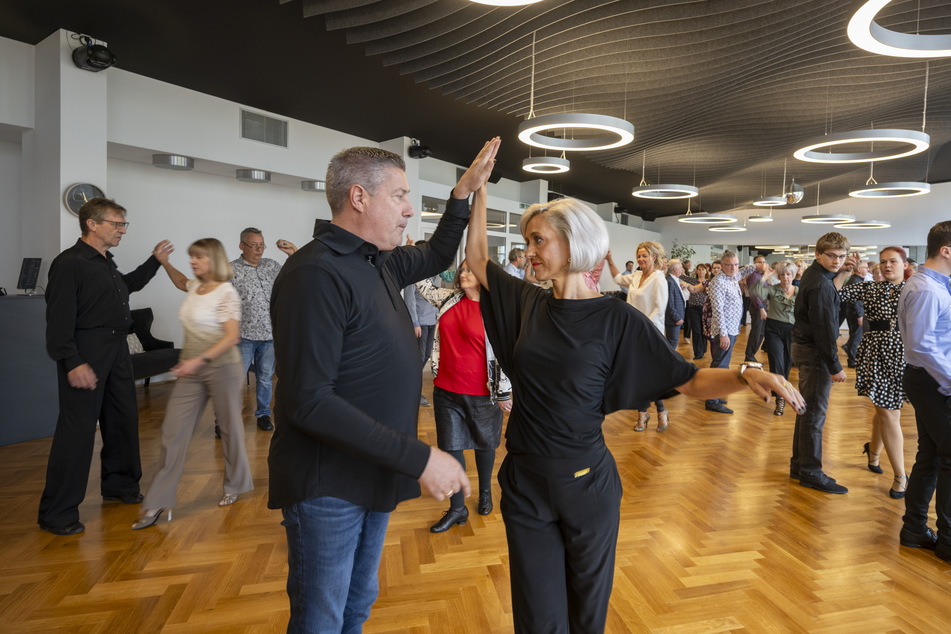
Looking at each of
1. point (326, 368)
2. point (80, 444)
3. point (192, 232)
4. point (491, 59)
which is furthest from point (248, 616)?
point (192, 232)

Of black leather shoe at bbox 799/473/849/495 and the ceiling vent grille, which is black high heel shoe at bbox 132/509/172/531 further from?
the ceiling vent grille

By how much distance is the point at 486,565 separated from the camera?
271 centimetres

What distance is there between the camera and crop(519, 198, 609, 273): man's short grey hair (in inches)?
61.8

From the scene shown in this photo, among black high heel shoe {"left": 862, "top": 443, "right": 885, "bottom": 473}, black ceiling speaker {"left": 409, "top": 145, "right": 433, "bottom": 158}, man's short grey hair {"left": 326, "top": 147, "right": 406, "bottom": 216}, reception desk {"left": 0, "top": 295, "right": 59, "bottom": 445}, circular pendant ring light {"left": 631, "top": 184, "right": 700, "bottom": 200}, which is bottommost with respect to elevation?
black high heel shoe {"left": 862, "top": 443, "right": 885, "bottom": 473}

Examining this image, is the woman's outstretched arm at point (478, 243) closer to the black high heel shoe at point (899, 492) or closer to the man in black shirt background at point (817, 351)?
the man in black shirt background at point (817, 351)

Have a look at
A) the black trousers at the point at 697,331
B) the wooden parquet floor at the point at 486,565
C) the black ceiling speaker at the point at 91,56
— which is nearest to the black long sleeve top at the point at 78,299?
the wooden parquet floor at the point at 486,565

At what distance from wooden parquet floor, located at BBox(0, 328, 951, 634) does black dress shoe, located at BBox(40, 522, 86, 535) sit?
0.12 ft

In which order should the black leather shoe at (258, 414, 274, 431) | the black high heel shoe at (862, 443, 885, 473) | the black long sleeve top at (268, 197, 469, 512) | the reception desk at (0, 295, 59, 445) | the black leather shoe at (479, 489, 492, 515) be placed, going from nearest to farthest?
the black long sleeve top at (268, 197, 469, 512) → the black leather shoe at (479, 489, 492, 515) → the black high heel shoe at (862, 443, 885, 473) → the reception desk at (0, 295, 59, 445) → the black leather shoe at (258, 414, 274, 431)

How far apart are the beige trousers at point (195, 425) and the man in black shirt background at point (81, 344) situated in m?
0.37

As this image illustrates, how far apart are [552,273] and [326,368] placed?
0.73 meters

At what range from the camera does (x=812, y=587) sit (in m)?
2.57

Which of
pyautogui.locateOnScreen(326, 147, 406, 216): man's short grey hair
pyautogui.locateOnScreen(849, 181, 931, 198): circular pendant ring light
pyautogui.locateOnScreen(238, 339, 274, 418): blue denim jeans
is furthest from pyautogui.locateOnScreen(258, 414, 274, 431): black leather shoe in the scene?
Result: pyautogui.locateOnScreen(849, 181, 931, 198): circular pendant ring light

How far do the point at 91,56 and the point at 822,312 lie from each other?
6.49m

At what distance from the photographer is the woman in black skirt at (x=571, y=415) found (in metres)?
1.56
